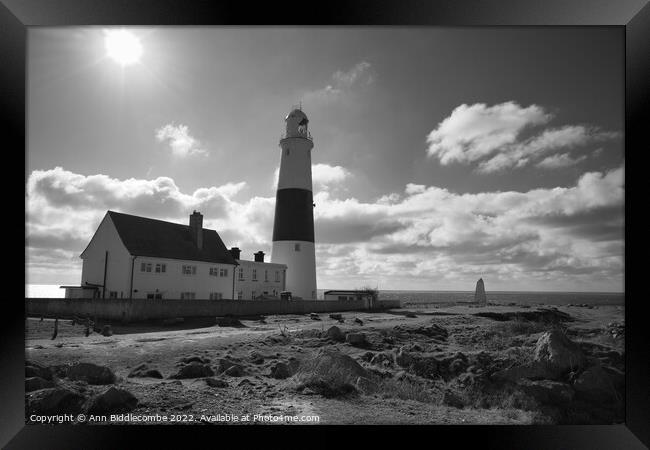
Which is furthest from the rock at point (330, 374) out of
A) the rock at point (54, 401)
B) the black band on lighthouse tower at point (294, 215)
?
the black band on lighthouse tower at point (294, 215)

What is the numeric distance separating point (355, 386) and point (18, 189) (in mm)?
7552

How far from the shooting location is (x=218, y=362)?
12.1 meters

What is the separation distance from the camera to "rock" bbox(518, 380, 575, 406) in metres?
10.5

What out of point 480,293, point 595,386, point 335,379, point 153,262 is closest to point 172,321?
point 153,262

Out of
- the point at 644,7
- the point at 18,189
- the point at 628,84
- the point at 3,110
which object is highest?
the point at 644,7

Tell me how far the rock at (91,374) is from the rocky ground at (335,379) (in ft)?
0.07

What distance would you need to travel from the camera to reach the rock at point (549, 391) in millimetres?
10508

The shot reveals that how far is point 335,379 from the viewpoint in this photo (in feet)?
33.1

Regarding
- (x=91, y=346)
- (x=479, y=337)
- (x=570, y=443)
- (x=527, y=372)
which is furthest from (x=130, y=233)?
(x=570, y=443)

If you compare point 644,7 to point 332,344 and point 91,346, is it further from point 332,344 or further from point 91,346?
point 91,346

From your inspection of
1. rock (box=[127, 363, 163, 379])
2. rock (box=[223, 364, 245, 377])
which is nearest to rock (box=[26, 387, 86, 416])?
rock (box=[127, 363, 163, 379])

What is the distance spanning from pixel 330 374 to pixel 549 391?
5217mm

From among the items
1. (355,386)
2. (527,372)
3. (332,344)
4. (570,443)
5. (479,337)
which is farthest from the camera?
(479,337)

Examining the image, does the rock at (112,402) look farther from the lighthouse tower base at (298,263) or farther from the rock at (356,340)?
the lighthouse tower base at (298,263)
